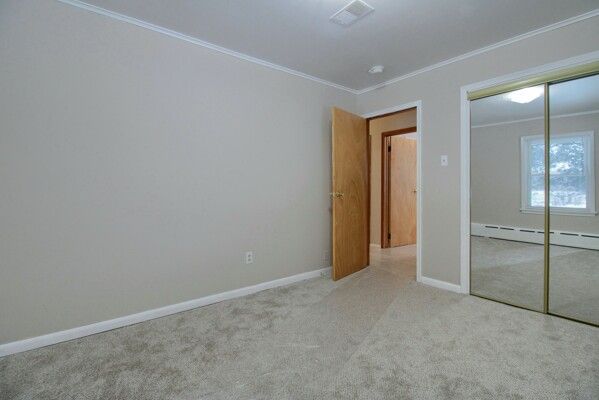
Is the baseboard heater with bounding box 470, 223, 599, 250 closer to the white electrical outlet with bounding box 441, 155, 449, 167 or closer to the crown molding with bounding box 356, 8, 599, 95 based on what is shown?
the white electrical outlet with bounding box 441, 155, 449, 167

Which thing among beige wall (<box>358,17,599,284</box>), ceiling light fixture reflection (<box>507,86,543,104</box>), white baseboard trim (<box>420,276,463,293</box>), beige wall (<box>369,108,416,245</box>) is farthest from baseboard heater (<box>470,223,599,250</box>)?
beige wall (<box>369,108,416,245</box>)

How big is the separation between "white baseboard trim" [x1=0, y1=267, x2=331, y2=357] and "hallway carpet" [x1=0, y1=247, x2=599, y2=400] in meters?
0.06

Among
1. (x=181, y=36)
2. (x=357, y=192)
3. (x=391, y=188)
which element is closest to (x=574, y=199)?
(x=357, y=192)

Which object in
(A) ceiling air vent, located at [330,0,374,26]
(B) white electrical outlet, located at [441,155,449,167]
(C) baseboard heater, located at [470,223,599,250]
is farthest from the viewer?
(B) white electrical outlet, located at [441,155,449,167]

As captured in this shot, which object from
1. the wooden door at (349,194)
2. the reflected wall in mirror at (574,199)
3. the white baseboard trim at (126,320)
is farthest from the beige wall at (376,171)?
the reflected wall in mirror at (574,199)

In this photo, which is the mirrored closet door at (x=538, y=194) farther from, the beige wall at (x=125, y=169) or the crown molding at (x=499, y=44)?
the beige wall at (x=125, y=169)

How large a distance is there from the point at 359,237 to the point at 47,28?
3.35 metres

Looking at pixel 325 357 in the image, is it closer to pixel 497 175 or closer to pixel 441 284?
pixel 441 284

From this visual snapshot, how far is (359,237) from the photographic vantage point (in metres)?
3.42

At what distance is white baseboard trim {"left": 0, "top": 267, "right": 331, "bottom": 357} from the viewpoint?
68.2 inches

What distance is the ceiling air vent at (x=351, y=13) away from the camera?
187 cm

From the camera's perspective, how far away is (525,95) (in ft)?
7.81

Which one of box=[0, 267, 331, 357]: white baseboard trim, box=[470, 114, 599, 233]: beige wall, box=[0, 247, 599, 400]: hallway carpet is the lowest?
box=[0, 247, 599, 400]: hallway carpet

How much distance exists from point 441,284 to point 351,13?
2660 mm
